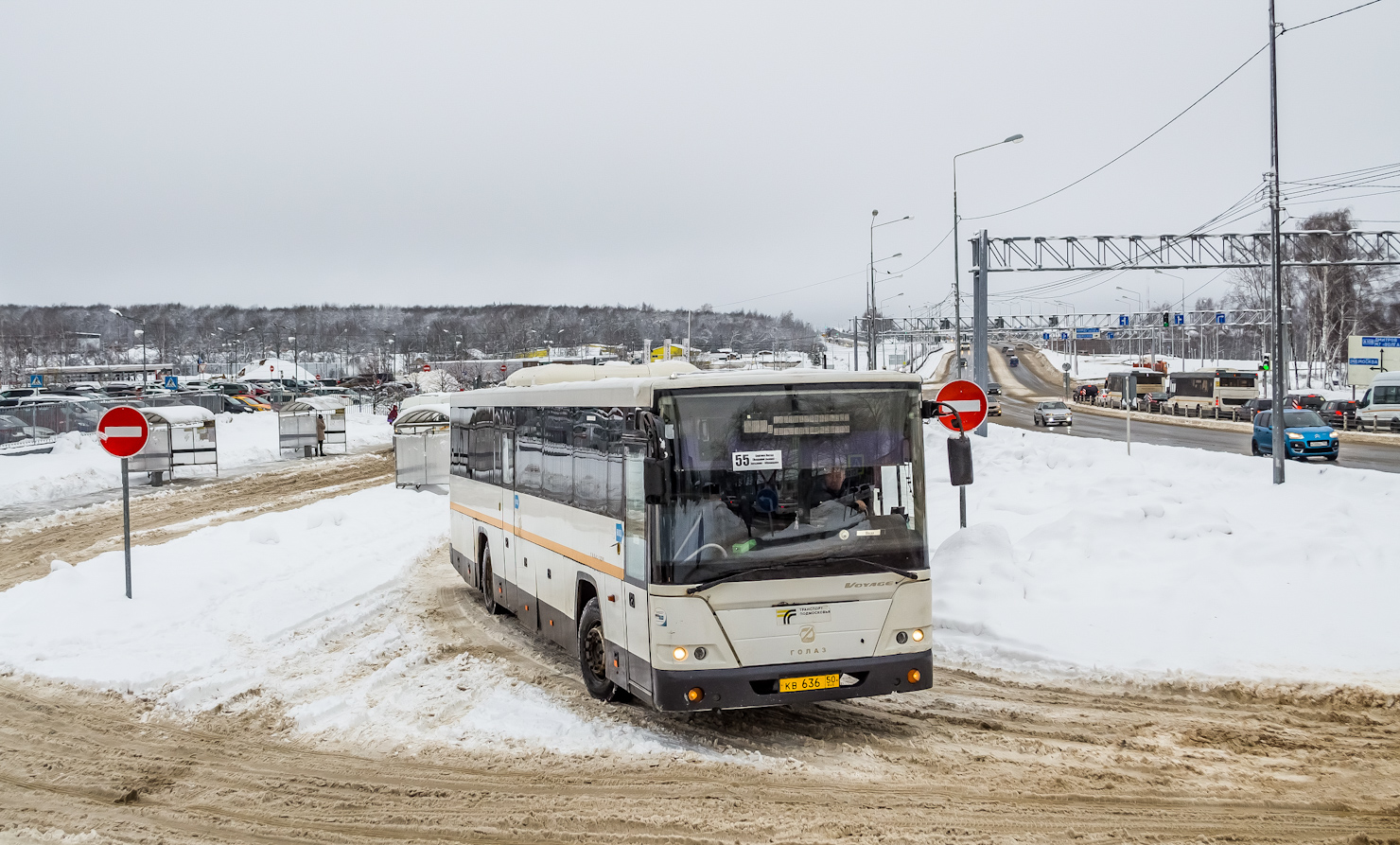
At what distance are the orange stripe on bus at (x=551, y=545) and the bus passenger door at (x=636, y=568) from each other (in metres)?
0.28

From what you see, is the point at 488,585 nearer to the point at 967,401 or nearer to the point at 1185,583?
the point at 967,401

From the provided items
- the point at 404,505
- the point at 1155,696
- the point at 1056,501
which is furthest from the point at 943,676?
the point at 404,505

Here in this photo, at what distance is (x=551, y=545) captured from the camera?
1078cm

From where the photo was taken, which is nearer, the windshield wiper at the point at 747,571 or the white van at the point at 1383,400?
Result: the windshield wiper at the point at 747,571

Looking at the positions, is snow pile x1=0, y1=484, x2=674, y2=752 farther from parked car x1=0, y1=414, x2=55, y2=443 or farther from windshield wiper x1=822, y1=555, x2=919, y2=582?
parked car x1=0, y1=414, x2=55, y2=443

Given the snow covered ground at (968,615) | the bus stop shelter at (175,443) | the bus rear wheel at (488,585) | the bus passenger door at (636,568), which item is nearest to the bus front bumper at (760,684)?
the bus passenger door at (636,568)

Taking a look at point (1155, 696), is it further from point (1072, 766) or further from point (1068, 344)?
point (1068, 344)

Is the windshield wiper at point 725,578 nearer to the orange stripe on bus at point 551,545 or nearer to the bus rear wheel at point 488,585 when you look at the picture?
the orange stripe on bus at point 551,545

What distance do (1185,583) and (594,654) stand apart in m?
7.06

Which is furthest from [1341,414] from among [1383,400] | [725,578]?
[725,578]

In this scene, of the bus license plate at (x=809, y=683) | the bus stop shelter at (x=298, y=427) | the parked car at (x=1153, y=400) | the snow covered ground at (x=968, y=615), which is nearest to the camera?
the bus license plate at (x=809, y=683)

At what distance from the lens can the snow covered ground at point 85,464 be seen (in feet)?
98.1

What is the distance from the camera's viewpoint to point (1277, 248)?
67.7ft

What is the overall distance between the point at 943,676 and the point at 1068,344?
606ft
